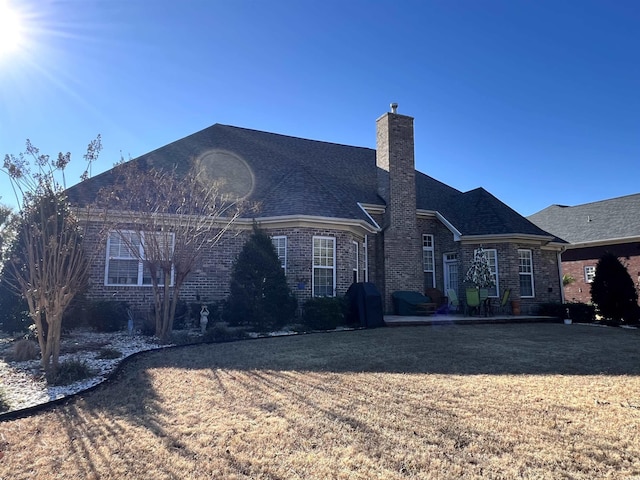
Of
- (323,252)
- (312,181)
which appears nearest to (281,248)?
(323,252)

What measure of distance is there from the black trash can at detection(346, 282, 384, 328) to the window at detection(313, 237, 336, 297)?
1217 millimetres

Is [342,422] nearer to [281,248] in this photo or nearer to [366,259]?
[281,248]

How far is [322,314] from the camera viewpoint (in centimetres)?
1135

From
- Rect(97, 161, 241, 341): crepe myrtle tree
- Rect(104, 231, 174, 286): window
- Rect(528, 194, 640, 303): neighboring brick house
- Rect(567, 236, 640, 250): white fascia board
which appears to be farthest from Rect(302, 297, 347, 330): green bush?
Rect(528, 194, 640, 303): neighboring brick house

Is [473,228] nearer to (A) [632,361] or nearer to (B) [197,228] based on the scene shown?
(A) [632,361]

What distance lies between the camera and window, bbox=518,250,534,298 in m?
16.8

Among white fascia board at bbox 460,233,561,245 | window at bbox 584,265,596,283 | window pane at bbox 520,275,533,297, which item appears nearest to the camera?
white fascia board at bbox 460,233,561,245

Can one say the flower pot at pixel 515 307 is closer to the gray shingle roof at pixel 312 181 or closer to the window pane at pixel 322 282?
the gray shingle roof at pixel 312 181

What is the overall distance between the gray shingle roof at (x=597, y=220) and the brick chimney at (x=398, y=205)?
40.4ft

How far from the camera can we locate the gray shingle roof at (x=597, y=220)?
21328 mm

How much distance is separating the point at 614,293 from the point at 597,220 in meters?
10.8

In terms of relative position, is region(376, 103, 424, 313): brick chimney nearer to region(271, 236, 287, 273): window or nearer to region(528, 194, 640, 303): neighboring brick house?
region(271, 236, 287, 273): window

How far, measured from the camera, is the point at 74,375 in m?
5.85

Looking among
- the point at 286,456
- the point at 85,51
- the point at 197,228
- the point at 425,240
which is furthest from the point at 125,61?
the point at 425,240
